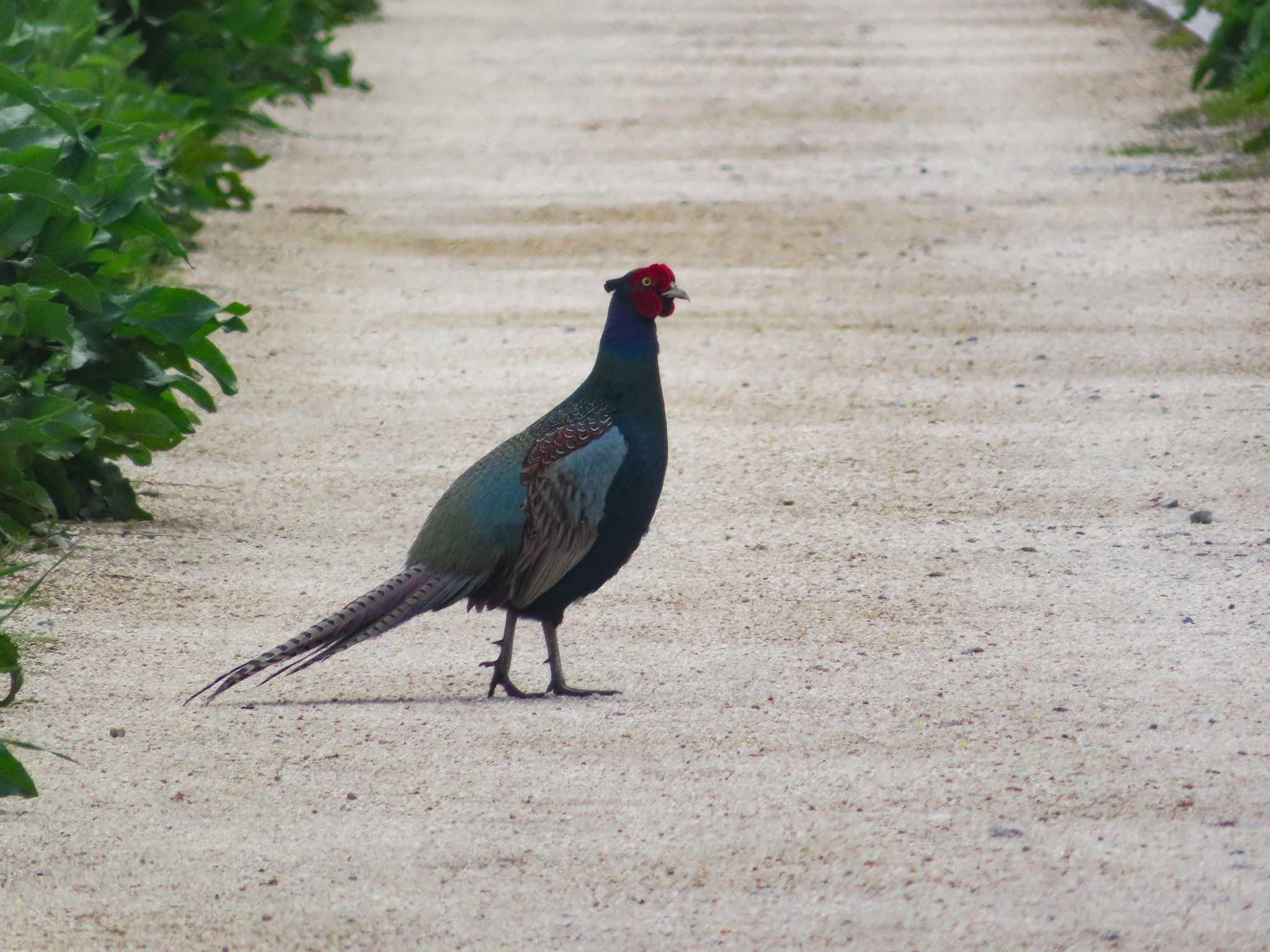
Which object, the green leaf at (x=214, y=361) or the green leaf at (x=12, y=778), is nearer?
the green leaf at (x=12, y=778)

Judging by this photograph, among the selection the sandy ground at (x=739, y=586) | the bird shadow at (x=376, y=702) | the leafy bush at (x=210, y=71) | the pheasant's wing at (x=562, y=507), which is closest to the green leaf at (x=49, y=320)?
Result: the sandy ground at (x=739, y=586)

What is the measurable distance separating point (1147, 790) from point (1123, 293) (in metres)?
6.07

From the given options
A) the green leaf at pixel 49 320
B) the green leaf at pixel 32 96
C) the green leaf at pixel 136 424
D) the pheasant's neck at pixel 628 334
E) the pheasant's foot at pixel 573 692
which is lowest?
the green leaf at pixel 136 424

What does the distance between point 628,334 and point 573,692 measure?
1.01 meters

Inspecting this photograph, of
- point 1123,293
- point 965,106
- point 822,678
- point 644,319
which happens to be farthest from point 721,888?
point 965,106

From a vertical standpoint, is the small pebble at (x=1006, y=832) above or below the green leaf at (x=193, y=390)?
above

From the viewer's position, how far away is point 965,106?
14.6m

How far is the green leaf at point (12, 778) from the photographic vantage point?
4.01m

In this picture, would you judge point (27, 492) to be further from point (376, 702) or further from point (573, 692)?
point (573, 692)

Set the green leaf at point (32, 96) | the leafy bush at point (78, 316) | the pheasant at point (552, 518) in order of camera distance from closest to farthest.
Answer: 1. the pheasant at point (552, 518)
2. the green leaf at point (32, 96)
3. the leafy bush at point (78, 316)

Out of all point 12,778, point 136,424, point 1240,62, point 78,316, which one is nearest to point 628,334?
point 12,778

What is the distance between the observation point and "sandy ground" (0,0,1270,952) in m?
3.77

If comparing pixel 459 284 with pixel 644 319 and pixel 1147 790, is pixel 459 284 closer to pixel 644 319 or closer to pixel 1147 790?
pixel 644 319

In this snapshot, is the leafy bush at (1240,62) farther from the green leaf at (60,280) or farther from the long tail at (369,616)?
the long tail at (369,616)
